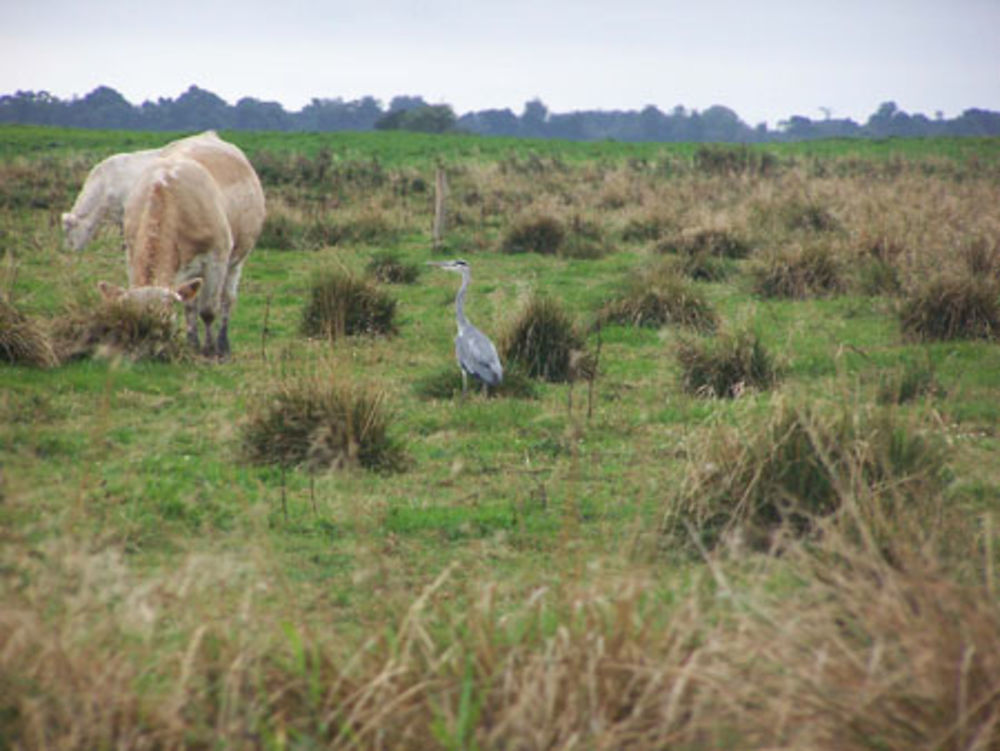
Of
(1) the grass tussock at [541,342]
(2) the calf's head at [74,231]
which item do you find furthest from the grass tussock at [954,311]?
(2) the calf's head at [74,231]

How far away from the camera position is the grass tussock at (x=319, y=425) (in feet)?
22.8

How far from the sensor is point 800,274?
13.5 meters

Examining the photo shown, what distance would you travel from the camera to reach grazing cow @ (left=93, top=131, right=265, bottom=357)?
10789 millimetres

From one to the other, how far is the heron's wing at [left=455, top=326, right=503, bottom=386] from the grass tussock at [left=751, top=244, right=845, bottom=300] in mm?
6076

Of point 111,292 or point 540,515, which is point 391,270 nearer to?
point 111,292

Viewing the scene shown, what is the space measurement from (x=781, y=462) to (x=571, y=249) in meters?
11.6

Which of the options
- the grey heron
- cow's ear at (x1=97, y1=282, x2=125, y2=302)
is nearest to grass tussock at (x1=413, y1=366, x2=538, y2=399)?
the grey heron

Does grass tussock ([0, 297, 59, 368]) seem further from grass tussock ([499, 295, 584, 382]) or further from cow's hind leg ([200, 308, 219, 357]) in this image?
grass tussock ([499, 295, 584, 382])

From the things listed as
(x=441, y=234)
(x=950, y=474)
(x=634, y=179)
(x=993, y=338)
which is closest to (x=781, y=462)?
(x=950, y=474)

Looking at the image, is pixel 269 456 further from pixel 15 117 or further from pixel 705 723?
pixel 15 117

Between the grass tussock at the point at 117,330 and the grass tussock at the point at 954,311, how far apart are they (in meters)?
7.07

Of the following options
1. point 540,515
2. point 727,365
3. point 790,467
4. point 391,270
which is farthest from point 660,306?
point 790,467

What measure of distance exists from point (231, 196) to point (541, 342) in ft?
12.1

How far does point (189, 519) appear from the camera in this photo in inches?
238
